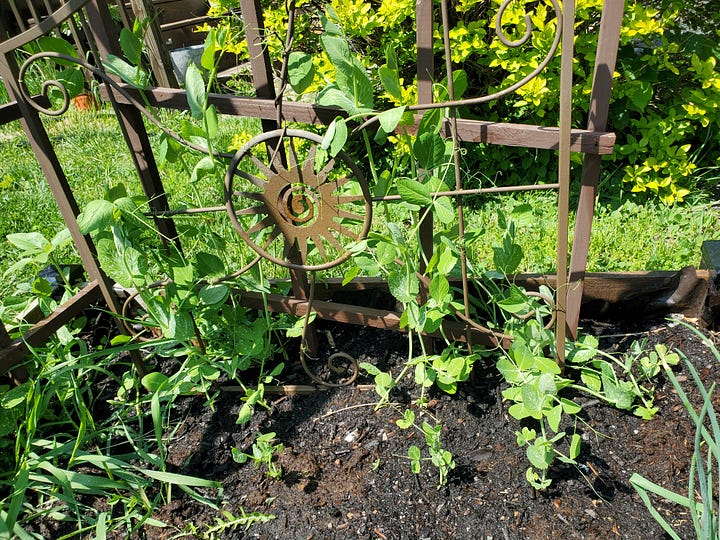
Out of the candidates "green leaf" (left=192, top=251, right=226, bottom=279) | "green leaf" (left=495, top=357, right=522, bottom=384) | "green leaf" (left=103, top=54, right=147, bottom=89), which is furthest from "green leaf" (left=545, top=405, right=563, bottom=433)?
"green leaf" (left=103, top=54, right=147, bottom=89)

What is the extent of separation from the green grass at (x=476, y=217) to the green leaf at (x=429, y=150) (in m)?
0.27

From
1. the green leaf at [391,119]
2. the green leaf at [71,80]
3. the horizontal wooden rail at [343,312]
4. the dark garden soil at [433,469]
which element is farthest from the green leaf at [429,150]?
the green leaf at [71,80]

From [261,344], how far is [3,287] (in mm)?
1315

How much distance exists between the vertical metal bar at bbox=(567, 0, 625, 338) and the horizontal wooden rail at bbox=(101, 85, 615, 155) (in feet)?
0.15

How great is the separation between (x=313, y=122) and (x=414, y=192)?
0.33 metres

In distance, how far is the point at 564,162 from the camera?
1225 mm

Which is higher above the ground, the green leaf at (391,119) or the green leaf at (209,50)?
the green leaf at (209,50)

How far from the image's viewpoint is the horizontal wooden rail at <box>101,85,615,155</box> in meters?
1.22

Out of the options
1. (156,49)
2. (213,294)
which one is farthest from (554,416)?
(156,49)

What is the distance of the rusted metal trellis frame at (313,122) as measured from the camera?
1.18 m

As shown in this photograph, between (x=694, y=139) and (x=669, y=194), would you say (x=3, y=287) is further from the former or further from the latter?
(x=694, y=139)

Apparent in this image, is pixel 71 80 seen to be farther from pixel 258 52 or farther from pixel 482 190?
pixel 482 190

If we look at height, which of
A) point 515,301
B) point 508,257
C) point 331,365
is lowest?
point 331,365

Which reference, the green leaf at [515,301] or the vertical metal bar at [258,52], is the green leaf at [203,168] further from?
the green leaf at [515,301]
